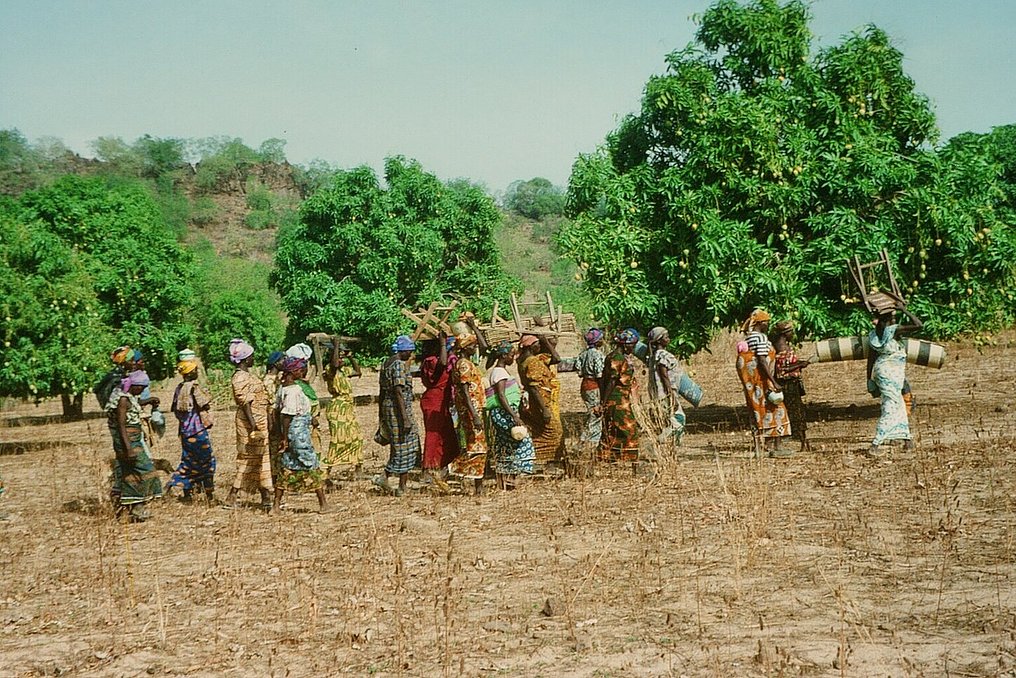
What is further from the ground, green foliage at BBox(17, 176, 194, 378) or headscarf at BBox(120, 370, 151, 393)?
green foliage at BBox(17, 176, 194, 378)

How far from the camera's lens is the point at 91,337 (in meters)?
17.8

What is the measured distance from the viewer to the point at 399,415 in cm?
1020

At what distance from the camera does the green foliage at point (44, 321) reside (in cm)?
1677

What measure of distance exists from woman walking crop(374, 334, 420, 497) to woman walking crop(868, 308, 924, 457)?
4880 mm

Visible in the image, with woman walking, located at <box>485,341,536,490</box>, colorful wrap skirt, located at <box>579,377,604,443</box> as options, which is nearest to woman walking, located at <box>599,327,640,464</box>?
colorful wrap skirt, located at <box>579,377,604,443</box>

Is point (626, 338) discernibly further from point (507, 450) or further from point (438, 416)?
point (438, 416)

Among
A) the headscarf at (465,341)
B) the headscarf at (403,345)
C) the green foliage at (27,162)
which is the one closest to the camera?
the headscarf at (465,341)

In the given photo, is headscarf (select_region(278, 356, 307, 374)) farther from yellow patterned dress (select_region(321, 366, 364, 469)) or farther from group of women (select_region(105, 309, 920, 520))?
yellow patterned dress (select_region(321, 366, 364, 469))

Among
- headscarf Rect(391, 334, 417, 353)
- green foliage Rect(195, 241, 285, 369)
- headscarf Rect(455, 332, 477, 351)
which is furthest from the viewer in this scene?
green foliage Rect(195, 241, 285, 369)

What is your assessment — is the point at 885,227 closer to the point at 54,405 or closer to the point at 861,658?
the point at 861,658

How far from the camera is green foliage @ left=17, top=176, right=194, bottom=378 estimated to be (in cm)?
2553

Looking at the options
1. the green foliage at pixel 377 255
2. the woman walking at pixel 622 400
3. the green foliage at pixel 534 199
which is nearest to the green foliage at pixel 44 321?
the green foliage at pixel 377 255

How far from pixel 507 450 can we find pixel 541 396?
720mm

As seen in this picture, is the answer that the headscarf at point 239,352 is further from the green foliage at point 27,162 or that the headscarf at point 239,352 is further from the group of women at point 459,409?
the green foliage at point 27,162
